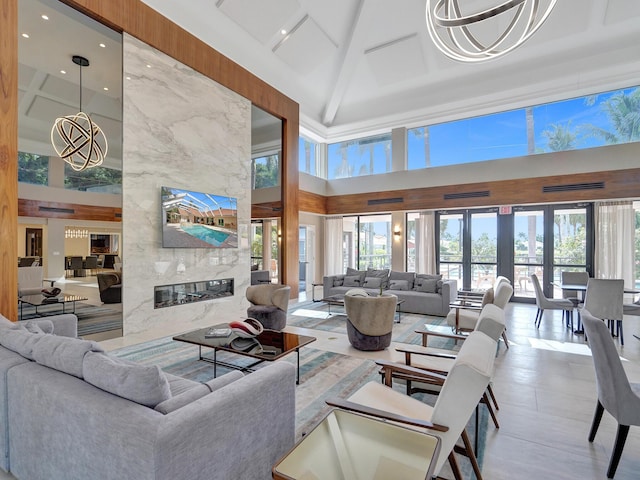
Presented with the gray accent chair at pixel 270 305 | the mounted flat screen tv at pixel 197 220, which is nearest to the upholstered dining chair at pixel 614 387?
the gray accent chair at pixel 270 305

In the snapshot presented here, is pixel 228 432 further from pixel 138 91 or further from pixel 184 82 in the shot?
pixel 184 82

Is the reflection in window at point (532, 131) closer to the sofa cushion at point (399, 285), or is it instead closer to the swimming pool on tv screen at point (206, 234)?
the sofa cushion at point (399, 285)

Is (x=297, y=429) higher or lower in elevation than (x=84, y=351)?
lower

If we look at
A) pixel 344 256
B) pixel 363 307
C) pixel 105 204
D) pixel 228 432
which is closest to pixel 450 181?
pixel 344 256

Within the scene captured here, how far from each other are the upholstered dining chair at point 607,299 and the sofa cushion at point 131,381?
19.0 ft

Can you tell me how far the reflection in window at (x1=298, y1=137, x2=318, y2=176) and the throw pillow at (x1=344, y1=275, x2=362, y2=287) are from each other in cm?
407

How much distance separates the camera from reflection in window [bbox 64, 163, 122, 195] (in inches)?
356

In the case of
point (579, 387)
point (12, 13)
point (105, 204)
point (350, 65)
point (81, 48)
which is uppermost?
point (350, 65)

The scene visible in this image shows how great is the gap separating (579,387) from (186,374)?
13.6 feet

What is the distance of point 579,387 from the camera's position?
135 inches

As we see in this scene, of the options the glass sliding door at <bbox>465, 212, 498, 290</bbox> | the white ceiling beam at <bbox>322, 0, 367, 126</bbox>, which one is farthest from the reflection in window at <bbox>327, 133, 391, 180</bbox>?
the glass sliding door at <bbox>465, 212, 498, 290</bbox>

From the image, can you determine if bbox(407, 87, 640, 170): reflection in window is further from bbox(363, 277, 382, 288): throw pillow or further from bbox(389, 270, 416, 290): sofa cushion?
bbox(363, 277, 382, 288): throw pillow

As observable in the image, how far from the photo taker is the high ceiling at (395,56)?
6.72m

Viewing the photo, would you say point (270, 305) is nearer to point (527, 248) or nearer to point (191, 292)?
point (191, 292)
